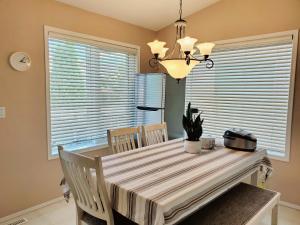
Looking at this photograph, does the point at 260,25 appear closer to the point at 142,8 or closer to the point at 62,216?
the point at 142,8

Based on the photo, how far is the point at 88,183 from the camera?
4.76ft

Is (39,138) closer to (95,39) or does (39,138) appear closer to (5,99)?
(5,99)

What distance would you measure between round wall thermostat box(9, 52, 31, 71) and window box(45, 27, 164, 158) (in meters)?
0.24

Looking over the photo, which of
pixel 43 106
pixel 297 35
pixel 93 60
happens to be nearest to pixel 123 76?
pixel 93 60

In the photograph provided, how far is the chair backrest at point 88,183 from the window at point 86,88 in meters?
1.25

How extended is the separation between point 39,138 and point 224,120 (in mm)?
2418

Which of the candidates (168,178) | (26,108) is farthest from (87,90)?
(168,178)

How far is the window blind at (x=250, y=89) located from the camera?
2715 mm

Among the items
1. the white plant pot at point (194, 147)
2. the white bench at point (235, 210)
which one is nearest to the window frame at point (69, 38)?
the white bench at point (235, 210)

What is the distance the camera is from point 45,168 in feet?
8.63

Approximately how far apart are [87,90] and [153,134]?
3.54 ft

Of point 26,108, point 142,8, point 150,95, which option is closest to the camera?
point 26,108

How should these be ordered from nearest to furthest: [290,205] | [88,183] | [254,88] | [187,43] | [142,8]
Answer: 1. [88,183]
2. [187,43]
3. [290,205]
4. [254,88]
5. [142,8]

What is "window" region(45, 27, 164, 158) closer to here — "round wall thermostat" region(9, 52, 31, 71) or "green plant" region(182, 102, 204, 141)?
"round wall thermostat" region(9, 52, 31, 71)
